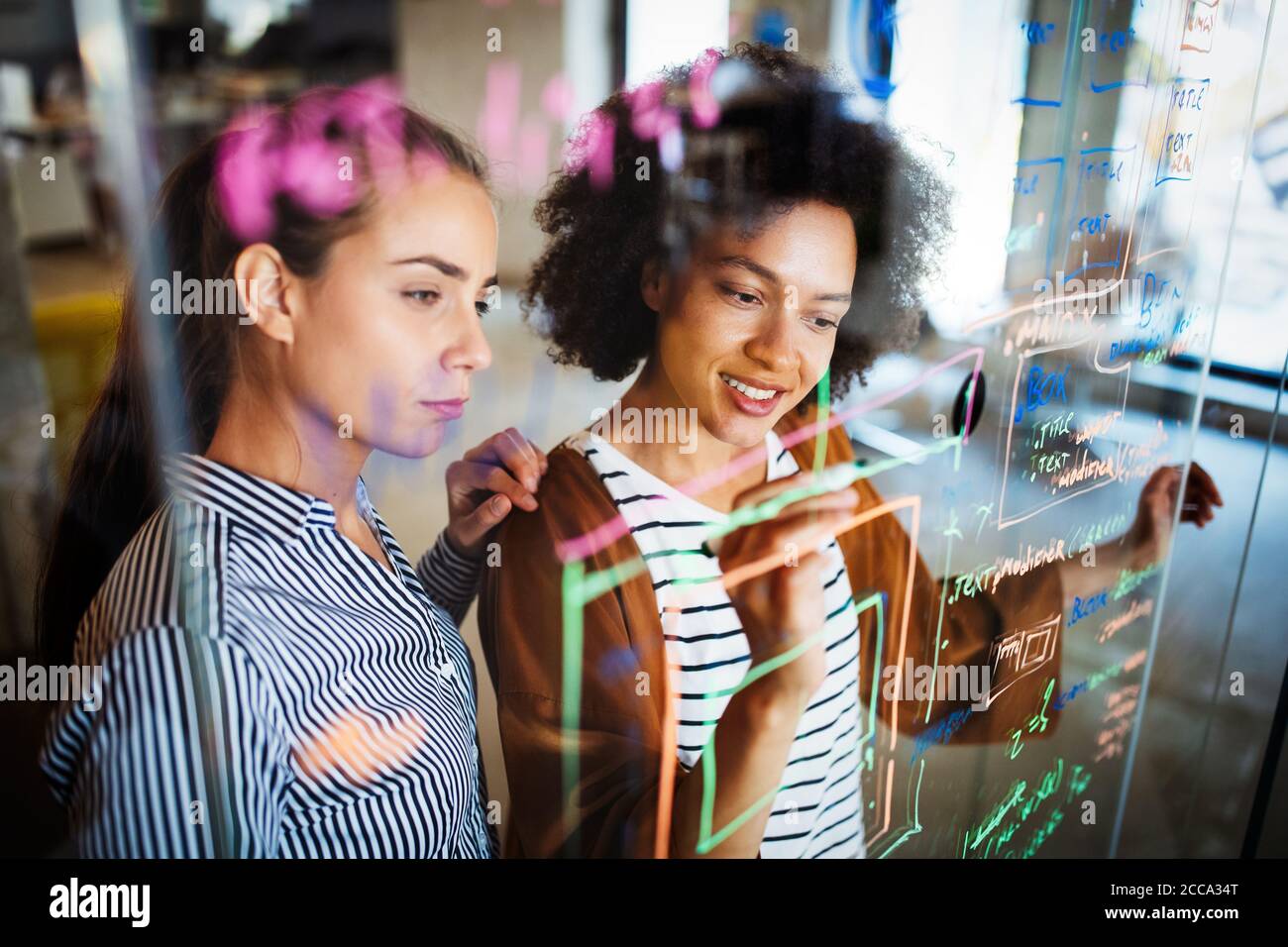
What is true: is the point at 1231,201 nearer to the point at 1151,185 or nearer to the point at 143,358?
the point at 1151,185

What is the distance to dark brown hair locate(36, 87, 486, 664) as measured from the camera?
0.67 metres

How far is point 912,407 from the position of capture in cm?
96

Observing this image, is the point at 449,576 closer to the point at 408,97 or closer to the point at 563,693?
the point at 563,693

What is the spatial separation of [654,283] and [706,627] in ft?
1.07

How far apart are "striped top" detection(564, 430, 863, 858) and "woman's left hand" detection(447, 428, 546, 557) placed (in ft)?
0.16

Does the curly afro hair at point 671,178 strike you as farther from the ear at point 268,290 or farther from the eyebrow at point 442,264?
the ear at point 268,290

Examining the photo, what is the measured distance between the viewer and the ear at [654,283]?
31.2 inches

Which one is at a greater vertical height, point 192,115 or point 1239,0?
point 1239,0

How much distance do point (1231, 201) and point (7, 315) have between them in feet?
4.68

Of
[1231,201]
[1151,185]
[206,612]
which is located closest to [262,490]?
[206,612]

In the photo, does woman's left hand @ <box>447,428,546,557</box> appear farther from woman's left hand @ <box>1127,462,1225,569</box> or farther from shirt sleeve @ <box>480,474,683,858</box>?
woman's left hand @ <box>1127,462,1225,569</box>

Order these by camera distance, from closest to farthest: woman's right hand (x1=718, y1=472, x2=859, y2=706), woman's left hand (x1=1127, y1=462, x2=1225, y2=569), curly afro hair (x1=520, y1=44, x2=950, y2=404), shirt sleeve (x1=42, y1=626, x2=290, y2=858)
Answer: shirt sleeve (x1=42, y1=626, x2=290, y2=858)
curly afro hair (x1=520, y1=44, x2=950, y2=404)
woman's right hand (x1=718, y1=472, x2=859, y2=706)
woman's left hand (x1=1127, y1=462, x2=1225, y2=569)

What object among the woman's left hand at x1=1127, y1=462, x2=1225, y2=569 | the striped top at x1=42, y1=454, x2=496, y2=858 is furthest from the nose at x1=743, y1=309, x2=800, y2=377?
the woman's left hand at x1=1127, y1=462, x2=1225, y2=569

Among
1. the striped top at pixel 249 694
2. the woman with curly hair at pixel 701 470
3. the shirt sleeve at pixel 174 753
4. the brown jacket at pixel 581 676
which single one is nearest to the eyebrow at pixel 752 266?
the woman with curly hair at pixel 701 470
